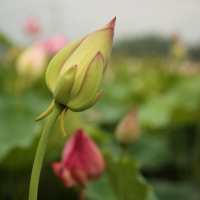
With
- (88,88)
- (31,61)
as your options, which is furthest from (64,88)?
(31,61)

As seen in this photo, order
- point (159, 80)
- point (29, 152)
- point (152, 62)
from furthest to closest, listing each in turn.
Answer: point (152, 62)
point (159, 80)
point (29, 152)

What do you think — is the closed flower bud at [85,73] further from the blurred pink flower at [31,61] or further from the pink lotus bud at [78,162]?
the blurred pink flower at [31,61]

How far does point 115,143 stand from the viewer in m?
0.96

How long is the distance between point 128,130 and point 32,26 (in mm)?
1216

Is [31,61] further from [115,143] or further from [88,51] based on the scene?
[88,51]

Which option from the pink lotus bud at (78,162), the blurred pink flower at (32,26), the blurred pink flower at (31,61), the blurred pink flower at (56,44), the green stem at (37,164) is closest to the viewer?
the green stem at (37,164)

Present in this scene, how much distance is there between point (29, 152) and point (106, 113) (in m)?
0.60

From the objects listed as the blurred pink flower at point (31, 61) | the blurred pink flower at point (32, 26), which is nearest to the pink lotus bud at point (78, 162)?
the blurred pink flower at point (31, 61)

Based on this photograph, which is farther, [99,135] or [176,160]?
[176,160]

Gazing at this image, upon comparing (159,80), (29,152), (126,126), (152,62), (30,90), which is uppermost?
(126,126)

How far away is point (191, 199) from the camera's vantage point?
2.51 ft

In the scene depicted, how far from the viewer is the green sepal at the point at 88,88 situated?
231 millimetres

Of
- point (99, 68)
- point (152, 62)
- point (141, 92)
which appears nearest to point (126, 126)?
point (99, 68)

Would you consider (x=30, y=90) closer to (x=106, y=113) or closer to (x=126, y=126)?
(x=106, y=113)
